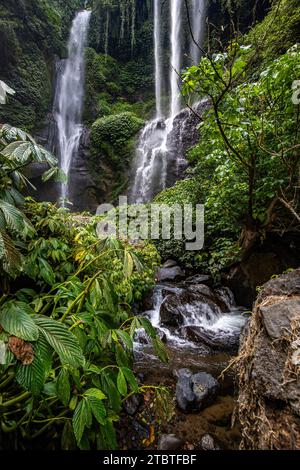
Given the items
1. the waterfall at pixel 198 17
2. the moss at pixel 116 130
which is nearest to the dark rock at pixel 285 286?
the moss at pixel 116 130

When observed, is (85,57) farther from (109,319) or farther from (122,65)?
(109,319)

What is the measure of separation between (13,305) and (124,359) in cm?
76

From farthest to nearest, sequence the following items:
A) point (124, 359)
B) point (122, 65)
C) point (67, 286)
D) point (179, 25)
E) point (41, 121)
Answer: point (122, 65), point (179, 25), point (41, 121), point (67, 286), point (124, 359)

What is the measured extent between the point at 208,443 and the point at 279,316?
1345 mm

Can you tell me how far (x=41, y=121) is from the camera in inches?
531

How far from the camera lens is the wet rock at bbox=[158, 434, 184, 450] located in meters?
1.88

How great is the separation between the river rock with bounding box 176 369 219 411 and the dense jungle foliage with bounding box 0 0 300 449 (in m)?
0.56

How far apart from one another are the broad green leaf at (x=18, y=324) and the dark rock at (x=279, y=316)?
1201mm

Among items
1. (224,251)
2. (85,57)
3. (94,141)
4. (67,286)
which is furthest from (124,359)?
(85,57)

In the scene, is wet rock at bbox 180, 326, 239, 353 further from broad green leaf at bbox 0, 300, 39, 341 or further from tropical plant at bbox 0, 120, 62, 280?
broad green leaf at bbox 0, 300, 39, 341

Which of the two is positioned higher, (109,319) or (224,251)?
(224,251)

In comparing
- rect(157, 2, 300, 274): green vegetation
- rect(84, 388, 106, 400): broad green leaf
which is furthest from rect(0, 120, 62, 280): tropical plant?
rect(157, 2, 300, 274): green vegetation

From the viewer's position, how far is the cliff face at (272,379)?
108 cm

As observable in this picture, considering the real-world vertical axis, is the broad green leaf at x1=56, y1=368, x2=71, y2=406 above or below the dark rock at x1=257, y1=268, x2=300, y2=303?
below
